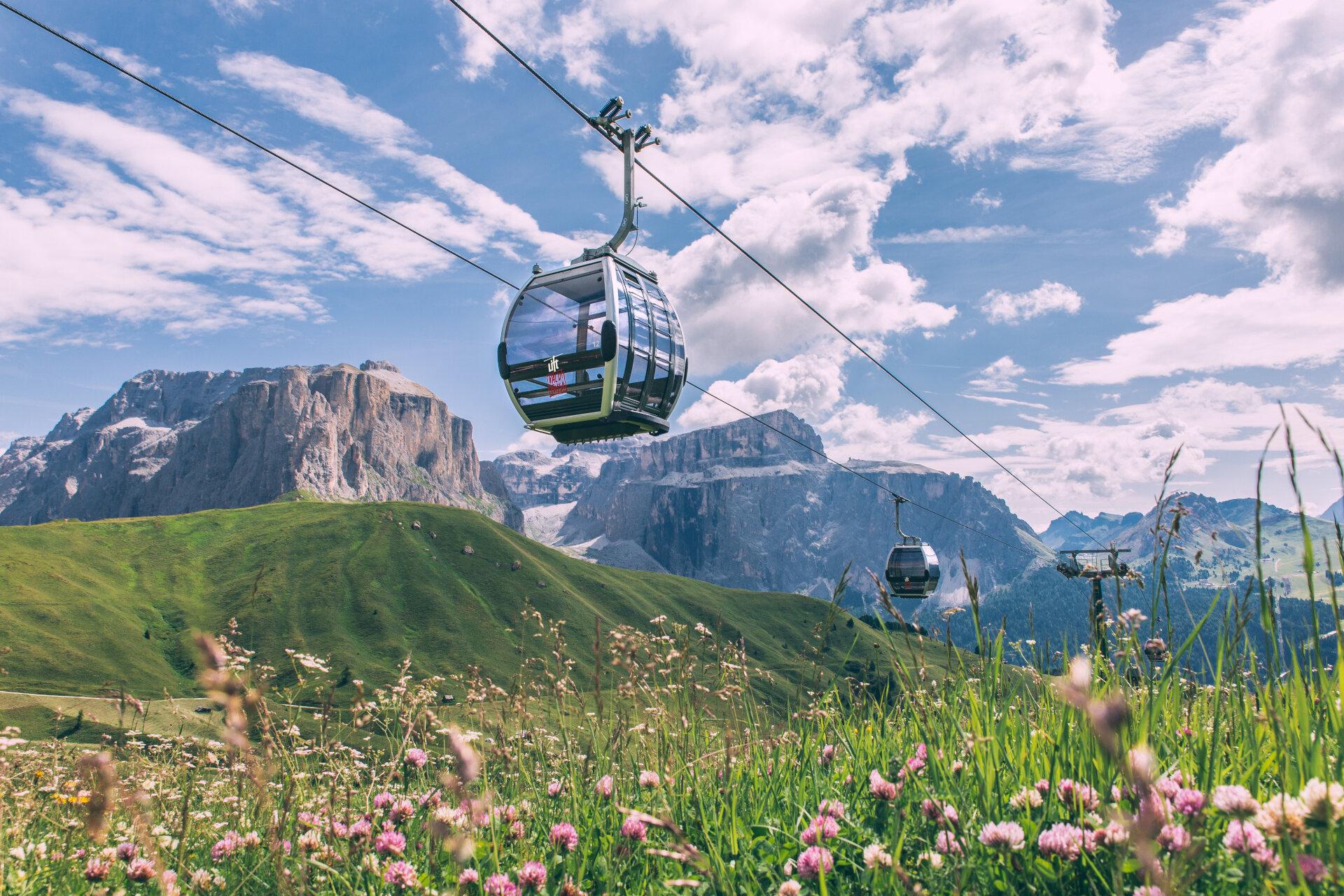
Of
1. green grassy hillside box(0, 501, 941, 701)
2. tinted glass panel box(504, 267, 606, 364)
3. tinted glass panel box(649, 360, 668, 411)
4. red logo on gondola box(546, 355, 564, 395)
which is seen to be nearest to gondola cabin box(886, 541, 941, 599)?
tinted glass panel box(649, 360, 668, 411)

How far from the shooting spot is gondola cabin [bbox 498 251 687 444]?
1199 centimetres

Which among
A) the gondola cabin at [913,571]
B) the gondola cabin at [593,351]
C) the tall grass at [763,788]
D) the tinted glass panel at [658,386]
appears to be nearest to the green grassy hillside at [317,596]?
the gondola cabin at [913,571]

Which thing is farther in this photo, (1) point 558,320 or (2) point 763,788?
(1) point 558,320

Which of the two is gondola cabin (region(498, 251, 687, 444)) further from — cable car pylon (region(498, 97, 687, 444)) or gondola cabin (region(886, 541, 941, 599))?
gondola cabin (region(886, 541, 941, 599))

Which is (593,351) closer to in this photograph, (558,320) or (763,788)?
(558,320)

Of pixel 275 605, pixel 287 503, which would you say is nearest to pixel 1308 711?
pixel 275 605

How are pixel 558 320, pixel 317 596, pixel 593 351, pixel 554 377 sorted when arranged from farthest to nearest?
pixel 317 596 < pixel 558 320 < pixel 554 377 < pixel 593 351

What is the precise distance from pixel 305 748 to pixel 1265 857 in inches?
219

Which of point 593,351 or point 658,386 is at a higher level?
point 593,351

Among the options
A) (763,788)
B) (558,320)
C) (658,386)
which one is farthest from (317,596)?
(763,788)

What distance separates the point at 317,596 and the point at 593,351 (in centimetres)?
14984

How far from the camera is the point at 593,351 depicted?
12.0m

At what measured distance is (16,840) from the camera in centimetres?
455

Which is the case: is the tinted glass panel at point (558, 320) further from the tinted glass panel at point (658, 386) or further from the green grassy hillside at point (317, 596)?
the green grassy hillside at point (317, 596)
